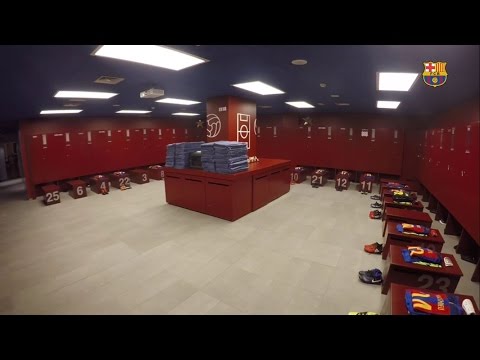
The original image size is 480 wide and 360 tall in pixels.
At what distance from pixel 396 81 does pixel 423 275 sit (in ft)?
8.46

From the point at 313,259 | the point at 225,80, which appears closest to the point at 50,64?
the point at 225,80

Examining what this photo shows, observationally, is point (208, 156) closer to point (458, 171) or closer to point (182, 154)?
point (182, 154)

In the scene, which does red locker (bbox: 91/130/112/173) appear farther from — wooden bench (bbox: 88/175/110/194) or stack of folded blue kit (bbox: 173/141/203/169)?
stack of folded blue kit (bbox: 173/141/203/169)

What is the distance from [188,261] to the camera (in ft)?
10.9

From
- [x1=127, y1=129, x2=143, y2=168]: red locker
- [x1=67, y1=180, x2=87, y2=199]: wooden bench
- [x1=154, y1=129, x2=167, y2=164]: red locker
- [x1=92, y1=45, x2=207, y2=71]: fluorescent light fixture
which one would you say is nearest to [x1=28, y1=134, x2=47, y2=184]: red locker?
[x1=67, y1=180, x2=87, y2=199]: wooden bench

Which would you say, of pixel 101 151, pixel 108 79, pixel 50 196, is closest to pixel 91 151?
pixel 101 151

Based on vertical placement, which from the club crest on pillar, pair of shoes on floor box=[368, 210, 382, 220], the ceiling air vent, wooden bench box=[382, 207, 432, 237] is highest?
the ceiling air vent

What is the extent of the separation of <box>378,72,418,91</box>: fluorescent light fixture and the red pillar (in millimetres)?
3113

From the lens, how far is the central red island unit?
475 centimetres

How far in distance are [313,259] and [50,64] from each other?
Result: 155 inches

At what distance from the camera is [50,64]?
8.21ft

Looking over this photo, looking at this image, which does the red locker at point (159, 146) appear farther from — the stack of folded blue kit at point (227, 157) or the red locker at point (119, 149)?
the stack of folded blue kit at point (227, 157)

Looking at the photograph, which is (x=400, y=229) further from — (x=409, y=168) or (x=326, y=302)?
(x=409, y=168)

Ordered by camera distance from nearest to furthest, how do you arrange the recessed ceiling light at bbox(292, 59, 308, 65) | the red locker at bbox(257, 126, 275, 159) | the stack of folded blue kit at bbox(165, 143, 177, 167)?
the recessed ceiling light at bbox(292, 59, 308, 65) → the stack of folded blue kit at bbox(165, 143, 177, 167) → the red locker at bbox(257, 126, 275, 159)
